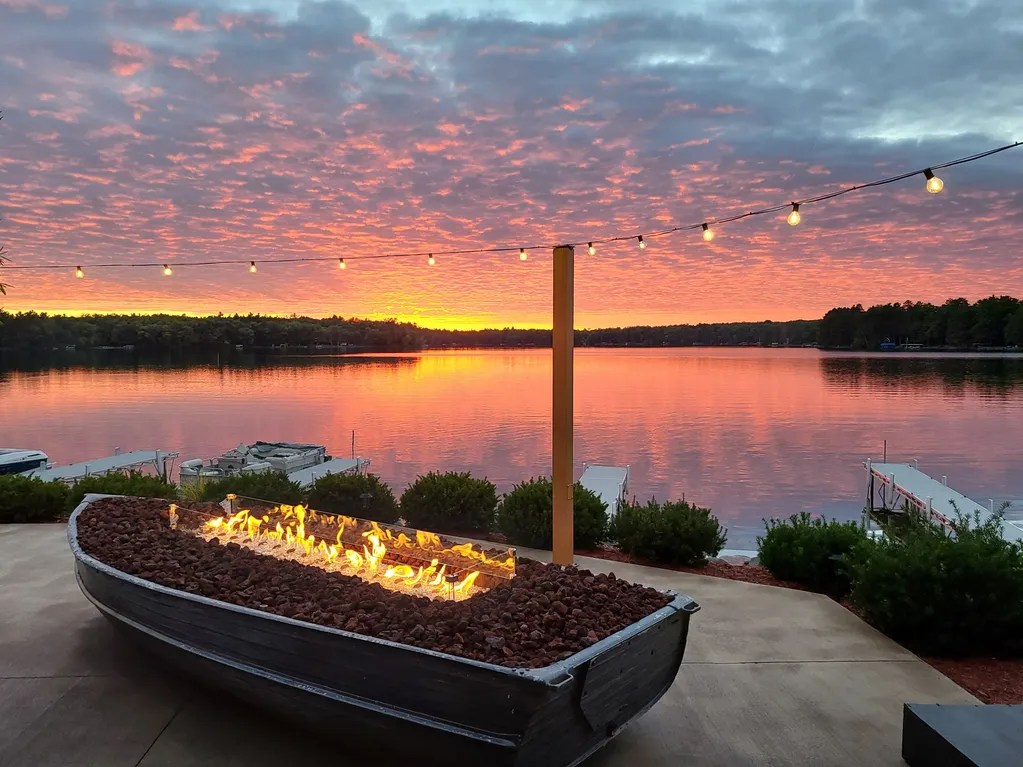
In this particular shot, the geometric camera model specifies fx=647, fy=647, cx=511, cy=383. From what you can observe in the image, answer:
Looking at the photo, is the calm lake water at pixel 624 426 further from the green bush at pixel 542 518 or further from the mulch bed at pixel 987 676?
the mulch bed at pixel 987 676

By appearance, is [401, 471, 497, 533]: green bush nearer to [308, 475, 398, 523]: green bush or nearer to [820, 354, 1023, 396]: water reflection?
[308, 475, 398, 523]: green bush

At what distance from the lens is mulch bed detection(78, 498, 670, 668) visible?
92.5 inches

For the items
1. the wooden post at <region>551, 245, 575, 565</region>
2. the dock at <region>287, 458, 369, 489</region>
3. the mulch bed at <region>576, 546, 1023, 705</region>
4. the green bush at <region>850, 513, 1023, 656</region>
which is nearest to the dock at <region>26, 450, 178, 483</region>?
the dock at <region>287, 458, 369, 489</region>

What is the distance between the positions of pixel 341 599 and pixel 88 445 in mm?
27788

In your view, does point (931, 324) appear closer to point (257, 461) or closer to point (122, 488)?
point (257, 461)

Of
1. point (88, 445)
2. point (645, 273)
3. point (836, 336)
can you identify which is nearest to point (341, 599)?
point (645, 273)

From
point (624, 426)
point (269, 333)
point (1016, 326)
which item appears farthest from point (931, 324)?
point (269, 333)

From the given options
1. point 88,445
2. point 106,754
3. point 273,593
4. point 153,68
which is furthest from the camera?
point 88,445

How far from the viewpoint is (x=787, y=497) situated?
1783cm

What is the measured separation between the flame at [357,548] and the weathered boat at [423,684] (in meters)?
0.59

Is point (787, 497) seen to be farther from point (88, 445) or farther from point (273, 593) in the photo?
point (88, 445)

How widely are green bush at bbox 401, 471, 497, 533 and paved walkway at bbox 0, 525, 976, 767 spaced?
2.77 metres

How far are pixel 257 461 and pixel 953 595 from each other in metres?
16.9

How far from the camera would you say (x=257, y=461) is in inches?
694
